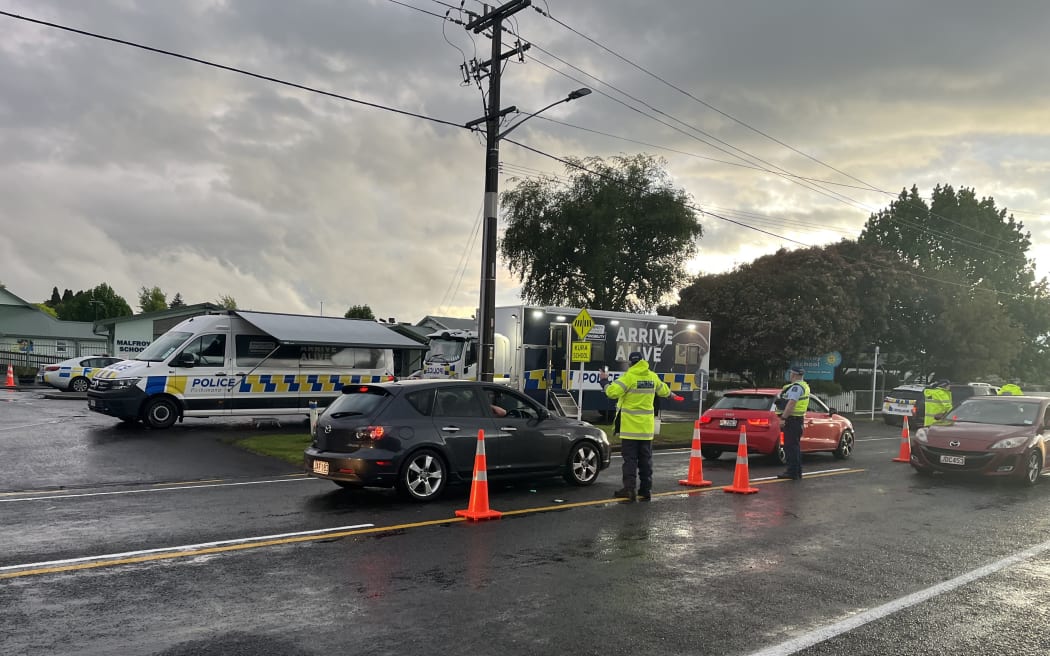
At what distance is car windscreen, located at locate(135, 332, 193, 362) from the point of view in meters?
17.7

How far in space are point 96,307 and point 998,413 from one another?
325 feet

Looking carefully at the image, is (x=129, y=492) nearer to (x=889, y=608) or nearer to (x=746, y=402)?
(x=889, y=608)

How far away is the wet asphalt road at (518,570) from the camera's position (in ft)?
15.8

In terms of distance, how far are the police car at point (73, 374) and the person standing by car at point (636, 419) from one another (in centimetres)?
2546

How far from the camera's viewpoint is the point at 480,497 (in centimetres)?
862

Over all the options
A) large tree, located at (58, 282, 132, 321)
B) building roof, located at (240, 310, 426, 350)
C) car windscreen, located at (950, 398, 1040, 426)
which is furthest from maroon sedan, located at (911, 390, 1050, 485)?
large tree, located at (58, 282, 132, 321)

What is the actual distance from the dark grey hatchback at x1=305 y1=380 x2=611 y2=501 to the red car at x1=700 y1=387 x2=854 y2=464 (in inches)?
188

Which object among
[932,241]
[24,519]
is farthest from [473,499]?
[932,241]

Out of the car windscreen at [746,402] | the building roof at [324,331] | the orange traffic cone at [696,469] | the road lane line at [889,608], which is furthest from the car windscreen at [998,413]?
the building roof at [324,331]

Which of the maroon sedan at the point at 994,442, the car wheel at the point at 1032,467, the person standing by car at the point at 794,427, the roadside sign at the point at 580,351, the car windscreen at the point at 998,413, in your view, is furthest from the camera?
the roadside sign at the point at 580,351

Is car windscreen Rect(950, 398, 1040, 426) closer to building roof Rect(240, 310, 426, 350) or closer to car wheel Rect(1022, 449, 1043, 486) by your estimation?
car wheel Rect(1022, 449, 1043, 486)

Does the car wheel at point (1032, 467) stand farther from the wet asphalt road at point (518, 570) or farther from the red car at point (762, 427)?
the red car at point (762, 427)

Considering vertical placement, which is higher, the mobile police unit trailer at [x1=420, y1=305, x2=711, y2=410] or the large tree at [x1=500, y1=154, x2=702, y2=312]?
the large tree at [x1=500, y1=154, x2=702, y2=312]

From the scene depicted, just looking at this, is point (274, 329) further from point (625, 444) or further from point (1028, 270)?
point (1028, 270)
